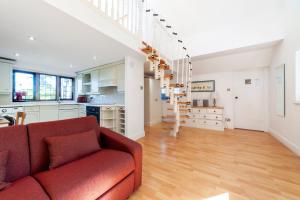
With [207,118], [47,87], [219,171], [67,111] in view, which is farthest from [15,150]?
[207,118]

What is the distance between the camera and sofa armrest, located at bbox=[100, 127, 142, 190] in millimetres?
1487

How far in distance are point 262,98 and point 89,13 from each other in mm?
5098

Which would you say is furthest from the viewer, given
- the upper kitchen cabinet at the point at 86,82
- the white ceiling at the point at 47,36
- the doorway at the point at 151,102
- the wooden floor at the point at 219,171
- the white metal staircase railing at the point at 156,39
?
the doorway at the point at 151,102

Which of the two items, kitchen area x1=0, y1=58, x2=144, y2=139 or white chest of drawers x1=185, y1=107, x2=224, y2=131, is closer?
kitchen area x1=0, y1=58, x2=144, y2=139

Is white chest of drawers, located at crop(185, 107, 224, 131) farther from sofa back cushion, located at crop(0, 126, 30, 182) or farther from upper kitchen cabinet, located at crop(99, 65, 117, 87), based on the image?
sofa back cushion, located at crop(0, 126, 30, 182)

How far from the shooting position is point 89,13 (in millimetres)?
1889

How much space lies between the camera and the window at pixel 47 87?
4461 millimetres

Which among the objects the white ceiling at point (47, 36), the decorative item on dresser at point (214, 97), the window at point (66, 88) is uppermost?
the white ceiling at point (47, 36)

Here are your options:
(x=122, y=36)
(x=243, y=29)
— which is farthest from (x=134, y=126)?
(x=243, y=29)

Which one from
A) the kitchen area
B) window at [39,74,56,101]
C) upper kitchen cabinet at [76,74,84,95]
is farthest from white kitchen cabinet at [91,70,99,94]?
window at [39,74,56,101]

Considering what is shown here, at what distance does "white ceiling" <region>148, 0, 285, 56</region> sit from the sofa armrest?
110 inches

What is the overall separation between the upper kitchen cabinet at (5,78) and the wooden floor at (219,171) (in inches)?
149

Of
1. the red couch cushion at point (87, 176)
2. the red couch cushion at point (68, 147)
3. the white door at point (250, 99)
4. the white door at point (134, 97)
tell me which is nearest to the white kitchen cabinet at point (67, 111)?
the white door at point (134, 97)

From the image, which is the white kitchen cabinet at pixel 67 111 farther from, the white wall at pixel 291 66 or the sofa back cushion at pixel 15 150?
the white wall at pixel 291 66
